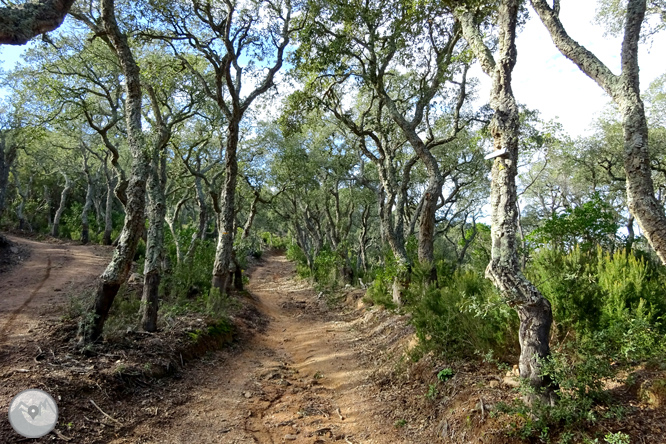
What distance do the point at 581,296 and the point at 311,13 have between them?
32.0ft

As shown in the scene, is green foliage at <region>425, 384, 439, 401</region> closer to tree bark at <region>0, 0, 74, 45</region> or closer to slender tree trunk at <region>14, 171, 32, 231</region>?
tree bark at <region>0, 0, 74, 45</region>

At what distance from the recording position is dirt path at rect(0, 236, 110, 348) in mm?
6852

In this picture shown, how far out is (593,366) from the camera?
3.67 meters

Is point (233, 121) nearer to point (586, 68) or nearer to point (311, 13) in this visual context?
point (311, 13)

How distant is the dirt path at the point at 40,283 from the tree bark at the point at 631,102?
30.7 feet

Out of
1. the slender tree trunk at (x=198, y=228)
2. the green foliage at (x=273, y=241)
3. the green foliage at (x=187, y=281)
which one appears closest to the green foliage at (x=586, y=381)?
the green foliage at (x=187, y=281)

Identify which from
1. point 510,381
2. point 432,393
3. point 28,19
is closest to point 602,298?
point 510,381

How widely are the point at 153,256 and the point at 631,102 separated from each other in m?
8.61

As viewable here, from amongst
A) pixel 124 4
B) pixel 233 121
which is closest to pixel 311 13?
pixel 233 121

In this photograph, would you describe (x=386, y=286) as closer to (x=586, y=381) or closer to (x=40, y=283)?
(x=586, y=381)

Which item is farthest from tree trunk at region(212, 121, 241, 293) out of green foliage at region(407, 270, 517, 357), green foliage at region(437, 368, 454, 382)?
green foliage at region(437, 368, 454, 382)

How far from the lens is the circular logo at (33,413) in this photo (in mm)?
3742

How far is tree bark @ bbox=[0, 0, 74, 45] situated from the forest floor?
385 cm

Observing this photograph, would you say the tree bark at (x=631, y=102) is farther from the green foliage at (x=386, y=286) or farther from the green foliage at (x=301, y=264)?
the green foliage at (x=301, y=264)
